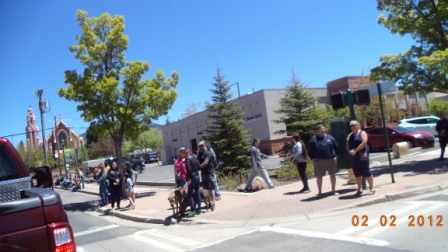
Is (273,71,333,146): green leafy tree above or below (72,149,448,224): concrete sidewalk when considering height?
above

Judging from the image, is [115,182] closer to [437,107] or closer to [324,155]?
[324,155]

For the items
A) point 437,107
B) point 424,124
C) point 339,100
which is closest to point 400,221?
point 339,100

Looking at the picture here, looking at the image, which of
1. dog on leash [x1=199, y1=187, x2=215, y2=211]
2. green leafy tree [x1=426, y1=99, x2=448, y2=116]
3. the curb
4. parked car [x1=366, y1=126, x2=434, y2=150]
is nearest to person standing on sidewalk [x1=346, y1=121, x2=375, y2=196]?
the curb

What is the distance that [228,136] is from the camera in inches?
790

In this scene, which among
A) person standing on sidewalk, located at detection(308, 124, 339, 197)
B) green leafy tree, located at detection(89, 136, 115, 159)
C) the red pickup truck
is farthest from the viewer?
green leafy tree, located at detection(89, 136, 115, 159)

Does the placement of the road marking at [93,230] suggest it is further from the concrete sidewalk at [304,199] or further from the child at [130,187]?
the child at [130,187]

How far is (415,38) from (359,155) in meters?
7.53

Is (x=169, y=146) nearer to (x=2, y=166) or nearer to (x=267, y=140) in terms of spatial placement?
(x=267, y=140)

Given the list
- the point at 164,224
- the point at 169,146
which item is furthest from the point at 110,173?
the point at 169,146

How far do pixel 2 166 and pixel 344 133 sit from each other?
29.0 ft

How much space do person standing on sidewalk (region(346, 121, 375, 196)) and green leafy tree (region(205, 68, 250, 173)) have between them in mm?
10270

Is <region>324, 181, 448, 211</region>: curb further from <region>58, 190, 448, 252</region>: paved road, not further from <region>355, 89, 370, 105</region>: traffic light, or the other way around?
<region>355, 89, 370, 105</region>: traffic light

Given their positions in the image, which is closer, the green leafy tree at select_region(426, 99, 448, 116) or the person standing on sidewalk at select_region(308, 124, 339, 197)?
the person standing on sidewalk at select_region(308, 124, 339, 197)

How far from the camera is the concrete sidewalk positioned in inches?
358
